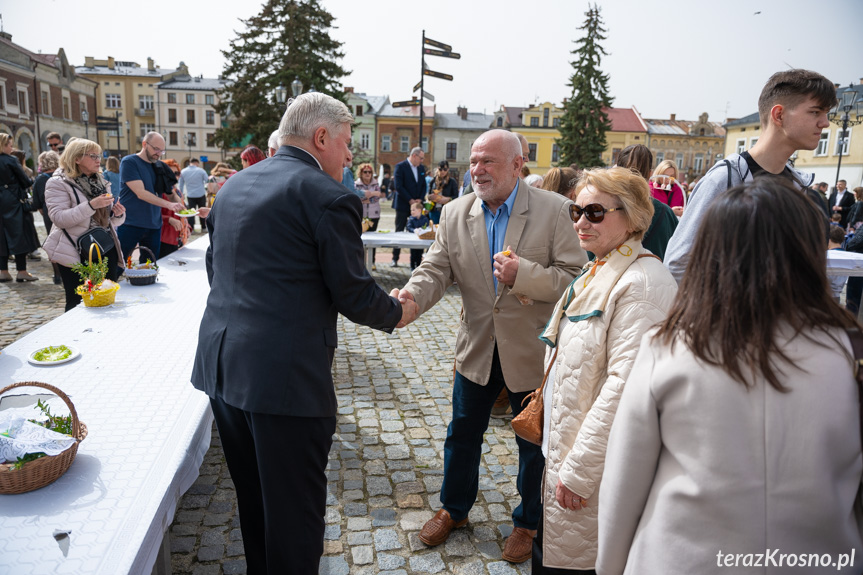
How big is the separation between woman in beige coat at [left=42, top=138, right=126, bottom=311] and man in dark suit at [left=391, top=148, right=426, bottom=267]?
247 inches

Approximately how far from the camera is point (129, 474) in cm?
206

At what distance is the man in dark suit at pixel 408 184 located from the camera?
1111 centimetres

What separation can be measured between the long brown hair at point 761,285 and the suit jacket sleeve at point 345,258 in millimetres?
1223

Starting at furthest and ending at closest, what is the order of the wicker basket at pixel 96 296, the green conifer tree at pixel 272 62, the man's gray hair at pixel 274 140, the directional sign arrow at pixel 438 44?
the green conifer tree at pixel 272 62 → the directional sign arrow at pixel 438 44 → the wicker basket at pixel 96 296 → the man's gray hair at pixel 274 140

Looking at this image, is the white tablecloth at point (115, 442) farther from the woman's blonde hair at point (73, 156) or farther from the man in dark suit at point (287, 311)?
the woman's blonde hair at point (73, 156)

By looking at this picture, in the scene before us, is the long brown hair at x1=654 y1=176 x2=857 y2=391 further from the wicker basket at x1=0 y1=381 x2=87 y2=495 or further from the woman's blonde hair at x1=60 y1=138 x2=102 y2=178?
the woman's blonde hair at x1=60 y1=138 x2=102 y2=178

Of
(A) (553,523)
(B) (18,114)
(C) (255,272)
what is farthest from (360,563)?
(B) (18,114)

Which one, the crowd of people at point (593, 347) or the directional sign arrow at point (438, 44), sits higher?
the directional sign arrow at point (438, 44)

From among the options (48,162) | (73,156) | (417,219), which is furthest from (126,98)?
(73,156)

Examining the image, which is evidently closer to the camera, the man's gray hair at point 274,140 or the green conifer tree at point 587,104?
the man's gray hair at point 274,140

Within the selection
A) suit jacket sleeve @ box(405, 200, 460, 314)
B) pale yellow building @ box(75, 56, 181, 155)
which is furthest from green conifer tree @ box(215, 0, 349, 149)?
pale yellow building @ box(75, 56, 181, 155)

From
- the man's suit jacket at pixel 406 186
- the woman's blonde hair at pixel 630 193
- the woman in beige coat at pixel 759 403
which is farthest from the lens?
the man's suit jacket at pixel 406 186

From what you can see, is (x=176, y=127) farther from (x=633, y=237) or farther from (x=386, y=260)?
(x=633, y=237)

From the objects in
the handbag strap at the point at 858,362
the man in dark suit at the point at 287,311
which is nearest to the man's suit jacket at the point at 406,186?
the man in dark suit at the point at 287,311
